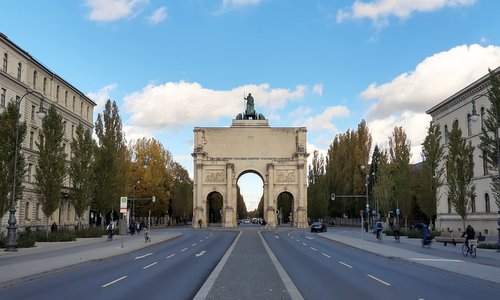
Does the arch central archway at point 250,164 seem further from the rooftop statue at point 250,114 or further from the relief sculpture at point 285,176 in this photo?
the rooftop statue at point 250,114

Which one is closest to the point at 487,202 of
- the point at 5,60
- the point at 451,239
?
the point at 451,239

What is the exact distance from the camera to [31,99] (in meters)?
55.7

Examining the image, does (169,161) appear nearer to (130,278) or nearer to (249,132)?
(249,132)

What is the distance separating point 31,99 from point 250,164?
47.0 metres

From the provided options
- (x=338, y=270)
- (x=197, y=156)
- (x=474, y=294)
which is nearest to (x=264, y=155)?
(x=197, y=156)

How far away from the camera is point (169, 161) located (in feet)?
362

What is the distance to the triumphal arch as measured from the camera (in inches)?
3605

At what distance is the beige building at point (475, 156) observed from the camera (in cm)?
4894

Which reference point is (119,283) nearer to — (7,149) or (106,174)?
(7,149)

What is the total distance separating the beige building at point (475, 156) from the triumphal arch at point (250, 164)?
3546cm

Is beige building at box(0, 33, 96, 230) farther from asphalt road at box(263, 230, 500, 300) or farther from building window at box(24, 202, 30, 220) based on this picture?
asphalt road at box(263, 230, 500, 300)

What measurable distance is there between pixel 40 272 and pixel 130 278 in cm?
365

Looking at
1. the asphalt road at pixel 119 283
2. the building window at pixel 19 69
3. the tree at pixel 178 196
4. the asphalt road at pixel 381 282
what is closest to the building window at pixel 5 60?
the building window at pixel 19 69

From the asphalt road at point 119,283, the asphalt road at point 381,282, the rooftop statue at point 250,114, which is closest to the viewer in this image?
the asphalt road at point 119,283
